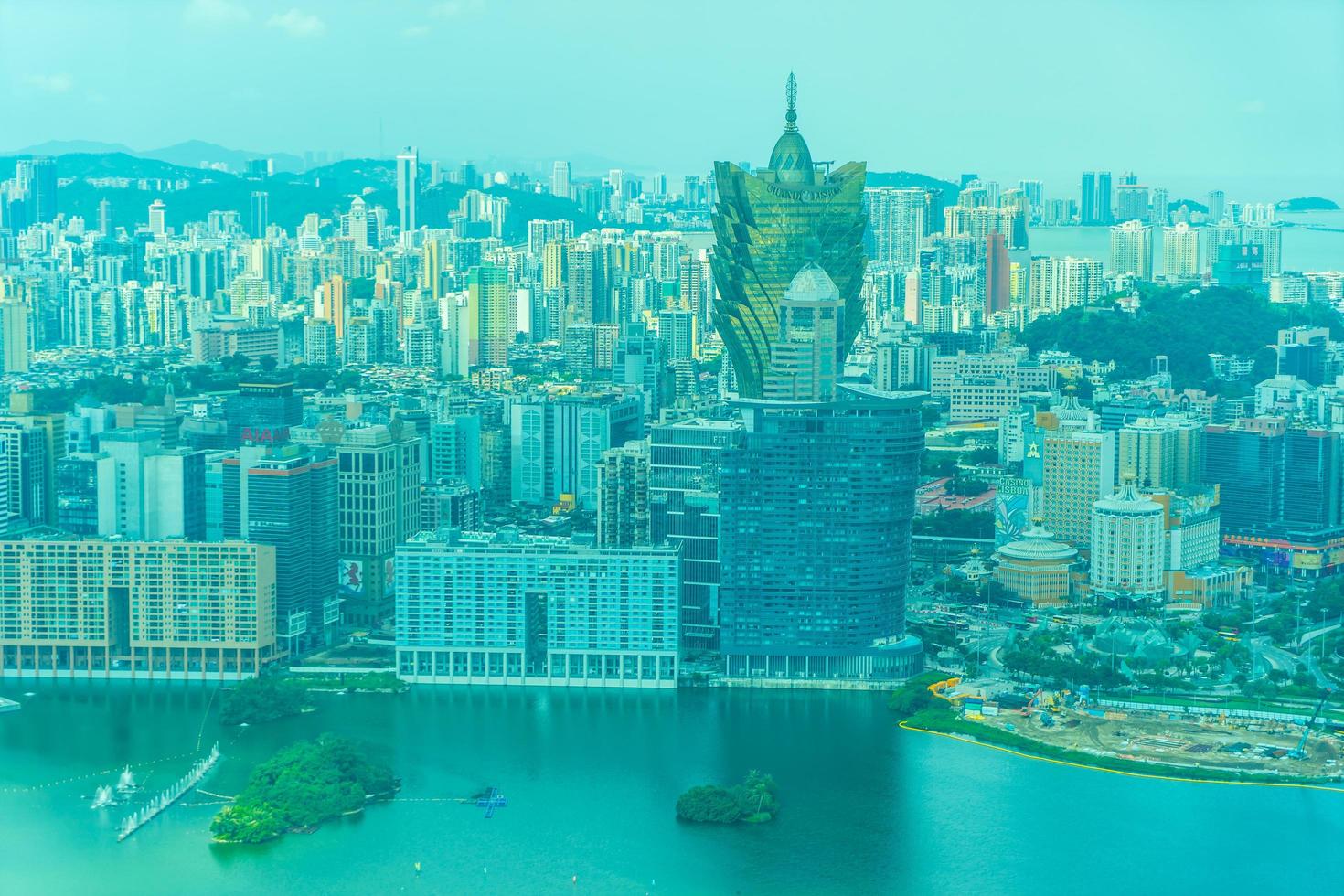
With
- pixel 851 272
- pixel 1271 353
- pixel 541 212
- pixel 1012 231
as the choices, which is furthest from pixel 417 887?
pixel 541 212

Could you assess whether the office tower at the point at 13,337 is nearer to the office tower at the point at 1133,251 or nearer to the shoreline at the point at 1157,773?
the office tower at the point at 1133,251

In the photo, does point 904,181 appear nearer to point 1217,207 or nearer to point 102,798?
point 1217,207

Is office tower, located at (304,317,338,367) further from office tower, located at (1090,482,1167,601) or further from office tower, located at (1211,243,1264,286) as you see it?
office tower, located at (1090,482,1167,601)

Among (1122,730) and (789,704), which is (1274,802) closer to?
(1122,730)

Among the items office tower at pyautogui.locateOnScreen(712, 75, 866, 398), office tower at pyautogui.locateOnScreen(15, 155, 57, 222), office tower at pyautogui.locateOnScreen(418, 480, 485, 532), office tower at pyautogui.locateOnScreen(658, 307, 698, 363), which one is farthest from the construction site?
office tower at pyautogui.locateOnScreen(15, 155, 57, 222)

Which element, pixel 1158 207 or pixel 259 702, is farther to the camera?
pixel 1158 207

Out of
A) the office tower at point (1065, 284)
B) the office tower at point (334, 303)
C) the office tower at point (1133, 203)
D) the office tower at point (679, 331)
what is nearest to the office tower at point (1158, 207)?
the office tower at point (1133, 203)

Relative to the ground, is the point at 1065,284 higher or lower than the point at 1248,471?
higher

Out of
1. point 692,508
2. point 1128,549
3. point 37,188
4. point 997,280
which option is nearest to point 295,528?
point 692,508
